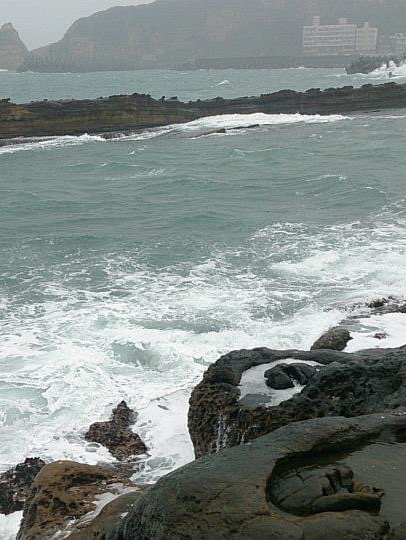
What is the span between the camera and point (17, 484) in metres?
7.47

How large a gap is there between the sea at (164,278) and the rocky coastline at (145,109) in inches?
439

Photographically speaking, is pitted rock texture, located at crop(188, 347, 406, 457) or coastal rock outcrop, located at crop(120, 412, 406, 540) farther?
pitted rock texture, located at crop(188, 347, 406, 457)

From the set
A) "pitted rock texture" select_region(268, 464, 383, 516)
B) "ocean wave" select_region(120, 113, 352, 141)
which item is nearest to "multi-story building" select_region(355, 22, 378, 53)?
"ocean wave" select_region(120, 113, 352, 141)

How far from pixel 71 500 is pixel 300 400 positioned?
2.33 meters

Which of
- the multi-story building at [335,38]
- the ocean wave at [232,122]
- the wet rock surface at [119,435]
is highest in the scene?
the multi-story building at [335,38]

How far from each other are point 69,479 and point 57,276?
9403 mm

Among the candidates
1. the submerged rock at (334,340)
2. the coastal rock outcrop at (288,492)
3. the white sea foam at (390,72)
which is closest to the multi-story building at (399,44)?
the white sea foam at (390,72)

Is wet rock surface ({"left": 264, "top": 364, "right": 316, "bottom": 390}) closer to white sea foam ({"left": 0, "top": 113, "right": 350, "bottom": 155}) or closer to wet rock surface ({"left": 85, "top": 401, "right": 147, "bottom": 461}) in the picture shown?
wet rock surface ({"left": 85, "top": 401, "right": 147, "bottom": 461})

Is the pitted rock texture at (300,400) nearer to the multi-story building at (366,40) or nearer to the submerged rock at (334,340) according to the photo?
the submerged rock at (334,340)

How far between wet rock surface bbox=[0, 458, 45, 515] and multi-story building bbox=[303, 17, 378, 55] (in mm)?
185288

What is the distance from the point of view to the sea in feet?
30.5

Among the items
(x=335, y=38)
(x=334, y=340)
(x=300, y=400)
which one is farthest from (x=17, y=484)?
(x=335, y=38)

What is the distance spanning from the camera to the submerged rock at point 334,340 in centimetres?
996

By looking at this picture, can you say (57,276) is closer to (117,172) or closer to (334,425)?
(334,425)
